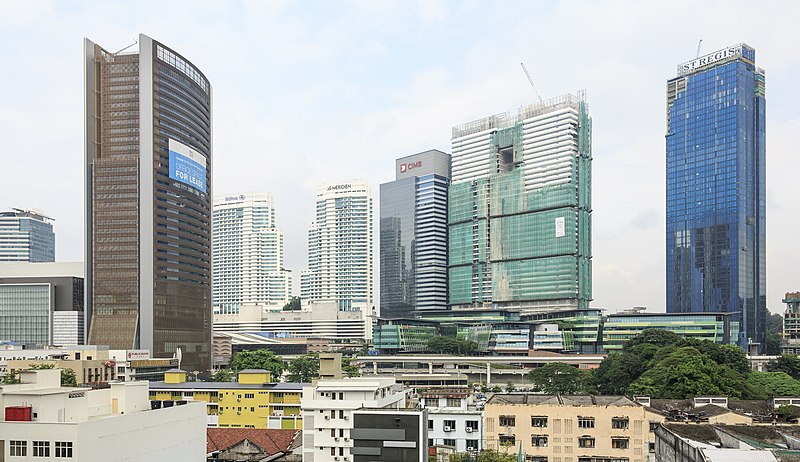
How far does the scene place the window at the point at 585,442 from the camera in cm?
5072

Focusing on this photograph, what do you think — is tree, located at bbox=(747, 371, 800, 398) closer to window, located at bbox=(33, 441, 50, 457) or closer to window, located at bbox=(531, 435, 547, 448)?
window, located at bbox=(531, 435, 547, 448)

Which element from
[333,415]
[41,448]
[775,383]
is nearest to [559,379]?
[775,383]

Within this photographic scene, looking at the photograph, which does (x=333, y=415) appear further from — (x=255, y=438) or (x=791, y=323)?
(x=791, y=323)

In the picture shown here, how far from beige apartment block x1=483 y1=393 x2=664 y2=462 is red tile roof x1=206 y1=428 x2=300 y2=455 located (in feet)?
60.4

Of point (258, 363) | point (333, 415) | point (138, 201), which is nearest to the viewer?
point (333, 415)

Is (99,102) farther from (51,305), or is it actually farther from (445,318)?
(445,318)

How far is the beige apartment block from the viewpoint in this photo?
50.2 meters

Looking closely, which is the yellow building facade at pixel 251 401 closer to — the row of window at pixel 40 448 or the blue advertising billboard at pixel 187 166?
the row of window at pixel 40 448

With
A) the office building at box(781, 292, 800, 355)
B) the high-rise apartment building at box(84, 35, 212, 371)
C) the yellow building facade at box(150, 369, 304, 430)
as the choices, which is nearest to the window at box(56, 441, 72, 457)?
the yellow building facade at box(150, 369, 304, 430)

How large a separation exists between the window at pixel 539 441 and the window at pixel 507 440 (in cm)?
133

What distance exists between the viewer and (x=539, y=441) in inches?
2024

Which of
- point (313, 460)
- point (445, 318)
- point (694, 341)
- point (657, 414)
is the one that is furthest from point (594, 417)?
point (445, 318)

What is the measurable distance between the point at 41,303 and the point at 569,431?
135321 millimetres

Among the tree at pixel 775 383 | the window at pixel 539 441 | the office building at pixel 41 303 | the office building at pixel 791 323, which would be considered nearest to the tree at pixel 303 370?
the office building at pixel 41 303
